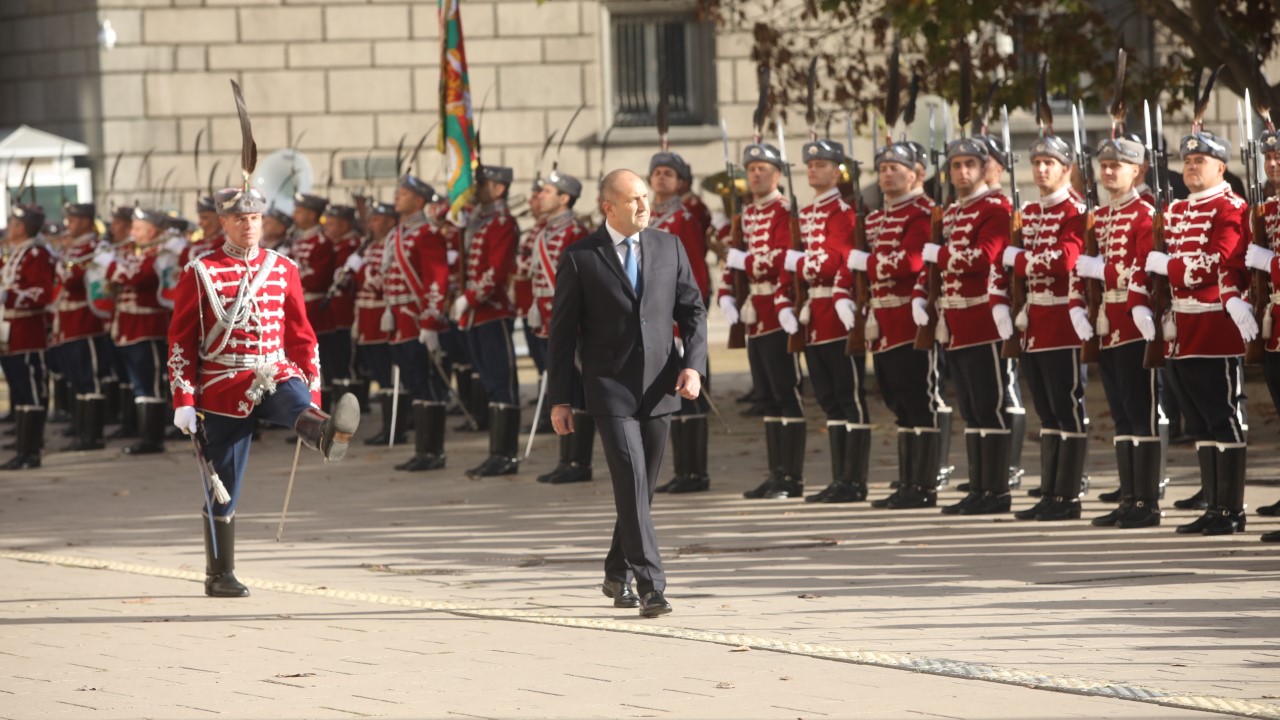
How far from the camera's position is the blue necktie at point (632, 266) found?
315 inches

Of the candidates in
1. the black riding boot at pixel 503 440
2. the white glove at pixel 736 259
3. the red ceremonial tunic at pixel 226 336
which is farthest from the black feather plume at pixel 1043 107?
the red ceremonial tunic at pixel 226 336

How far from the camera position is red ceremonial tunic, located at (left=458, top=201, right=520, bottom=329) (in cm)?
1344

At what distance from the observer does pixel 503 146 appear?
23891mm

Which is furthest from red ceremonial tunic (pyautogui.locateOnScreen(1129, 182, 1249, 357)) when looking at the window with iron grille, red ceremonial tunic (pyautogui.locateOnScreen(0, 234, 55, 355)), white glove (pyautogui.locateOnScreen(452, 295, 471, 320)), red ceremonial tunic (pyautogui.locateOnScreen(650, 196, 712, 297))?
the window with iron grille

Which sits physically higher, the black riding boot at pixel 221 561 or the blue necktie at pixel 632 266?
the blue necktie at pixel 632 266

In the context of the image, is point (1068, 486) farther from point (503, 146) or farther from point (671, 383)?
point (503, 146)

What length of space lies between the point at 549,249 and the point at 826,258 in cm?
252

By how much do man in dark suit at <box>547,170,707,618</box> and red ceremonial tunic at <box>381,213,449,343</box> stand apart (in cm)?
576

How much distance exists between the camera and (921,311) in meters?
10.6

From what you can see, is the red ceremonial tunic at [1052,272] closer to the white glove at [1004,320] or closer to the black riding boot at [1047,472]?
the white glove at [1004,320]

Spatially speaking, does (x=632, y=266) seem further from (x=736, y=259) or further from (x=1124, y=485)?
(x=736, y=259)

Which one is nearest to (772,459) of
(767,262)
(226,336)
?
(767,262)

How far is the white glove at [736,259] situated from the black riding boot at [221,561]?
3916 millimetres

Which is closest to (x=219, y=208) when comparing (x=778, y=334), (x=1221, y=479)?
(x=778, y=334)
